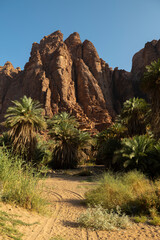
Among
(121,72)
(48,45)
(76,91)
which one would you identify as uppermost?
(48,45)

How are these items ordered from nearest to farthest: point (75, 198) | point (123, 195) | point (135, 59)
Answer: point (123, 195)
point (75, 198)
point (135, 59)

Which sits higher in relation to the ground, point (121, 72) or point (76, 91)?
point (121, 72)

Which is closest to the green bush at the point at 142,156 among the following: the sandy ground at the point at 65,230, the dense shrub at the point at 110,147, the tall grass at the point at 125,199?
the dense shrub at the point at 110,147

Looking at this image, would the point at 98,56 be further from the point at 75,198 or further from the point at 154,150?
the point at 75,198

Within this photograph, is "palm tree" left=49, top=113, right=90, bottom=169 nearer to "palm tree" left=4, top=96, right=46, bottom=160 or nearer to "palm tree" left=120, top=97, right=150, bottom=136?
"palm tree" left=4, top=96, right=46, bottom=160

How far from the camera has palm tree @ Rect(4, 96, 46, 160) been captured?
16.0 m

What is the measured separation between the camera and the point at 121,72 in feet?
218

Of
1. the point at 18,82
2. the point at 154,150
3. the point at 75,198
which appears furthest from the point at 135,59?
the point at 75,198

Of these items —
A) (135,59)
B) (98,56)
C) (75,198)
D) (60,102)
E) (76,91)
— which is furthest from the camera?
(135,59)

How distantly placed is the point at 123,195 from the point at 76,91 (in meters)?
51.2

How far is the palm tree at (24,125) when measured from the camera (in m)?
16.0

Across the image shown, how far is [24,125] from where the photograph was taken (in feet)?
54.0

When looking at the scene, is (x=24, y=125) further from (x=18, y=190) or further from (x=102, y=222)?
(x=102, y=222)

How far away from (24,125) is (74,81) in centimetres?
4326
